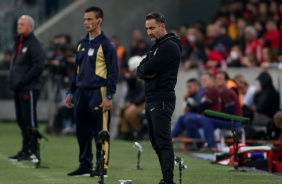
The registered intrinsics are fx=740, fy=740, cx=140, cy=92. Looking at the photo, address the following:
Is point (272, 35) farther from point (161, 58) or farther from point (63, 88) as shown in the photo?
point (161, 58)

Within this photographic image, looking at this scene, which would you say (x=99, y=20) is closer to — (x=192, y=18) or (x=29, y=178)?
(x=29, y=178)

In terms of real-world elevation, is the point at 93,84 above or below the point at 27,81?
below

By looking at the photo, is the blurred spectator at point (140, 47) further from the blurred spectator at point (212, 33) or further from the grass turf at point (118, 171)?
the grass turf at point (118, 171)

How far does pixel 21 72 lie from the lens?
42.0ft

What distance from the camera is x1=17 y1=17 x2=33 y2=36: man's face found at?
13.0 metres

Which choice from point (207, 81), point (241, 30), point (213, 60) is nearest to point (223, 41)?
point (241, 30)

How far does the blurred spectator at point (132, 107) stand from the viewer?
18.3 meters

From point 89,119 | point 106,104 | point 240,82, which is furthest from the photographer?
point 240,82

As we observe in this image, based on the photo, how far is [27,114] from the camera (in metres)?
12.8

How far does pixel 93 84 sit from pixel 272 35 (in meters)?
10.4

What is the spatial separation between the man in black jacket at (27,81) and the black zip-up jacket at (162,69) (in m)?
4.41

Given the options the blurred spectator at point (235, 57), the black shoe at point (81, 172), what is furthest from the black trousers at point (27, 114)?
the blurred spectator at point (235, 57)

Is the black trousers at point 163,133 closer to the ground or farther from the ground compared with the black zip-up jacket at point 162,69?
closer to the ground

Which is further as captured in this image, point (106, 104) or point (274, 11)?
point (274, 11)
